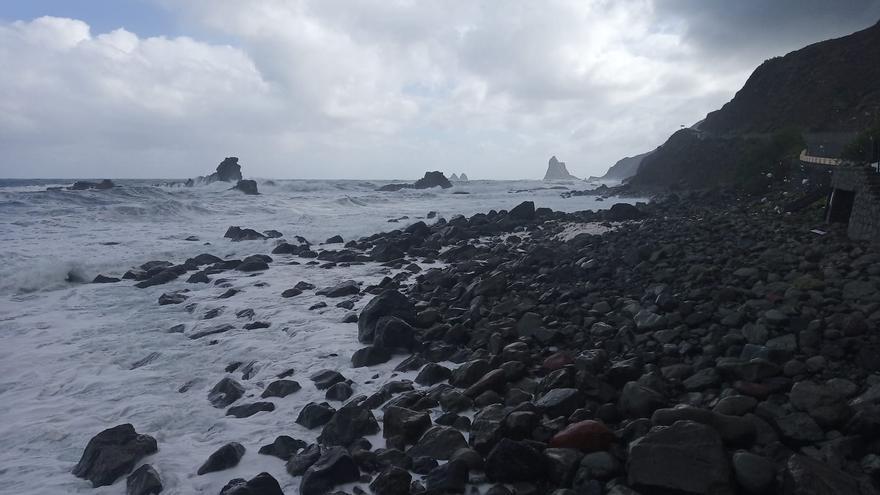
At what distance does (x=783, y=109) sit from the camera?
123ft

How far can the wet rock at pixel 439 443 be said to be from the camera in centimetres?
427

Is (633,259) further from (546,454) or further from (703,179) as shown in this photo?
(703,179)

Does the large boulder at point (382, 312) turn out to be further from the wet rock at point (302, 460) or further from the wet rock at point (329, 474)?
the wet rock at point (329, 474)

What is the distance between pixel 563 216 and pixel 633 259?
523 inches

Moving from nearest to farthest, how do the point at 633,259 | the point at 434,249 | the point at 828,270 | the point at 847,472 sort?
the point at 847,472, the point at 828,270, the point at 633,259, the point at 434,249

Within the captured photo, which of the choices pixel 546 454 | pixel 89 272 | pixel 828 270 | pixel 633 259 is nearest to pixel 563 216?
pixel 633 259

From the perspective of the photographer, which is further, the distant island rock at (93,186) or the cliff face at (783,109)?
the distant island rock at (93,186)

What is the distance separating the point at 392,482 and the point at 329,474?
0.56 metres

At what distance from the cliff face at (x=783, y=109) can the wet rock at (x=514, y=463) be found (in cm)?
2207

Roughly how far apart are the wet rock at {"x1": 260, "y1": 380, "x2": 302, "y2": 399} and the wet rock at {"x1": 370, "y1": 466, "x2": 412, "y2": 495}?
2544 mm

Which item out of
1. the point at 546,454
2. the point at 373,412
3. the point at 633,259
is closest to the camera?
the point at 546,454

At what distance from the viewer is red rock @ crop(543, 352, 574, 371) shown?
555cm

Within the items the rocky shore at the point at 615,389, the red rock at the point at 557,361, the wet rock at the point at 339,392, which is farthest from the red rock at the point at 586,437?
the wet rock at the point at 339,392

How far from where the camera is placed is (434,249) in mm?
16266
